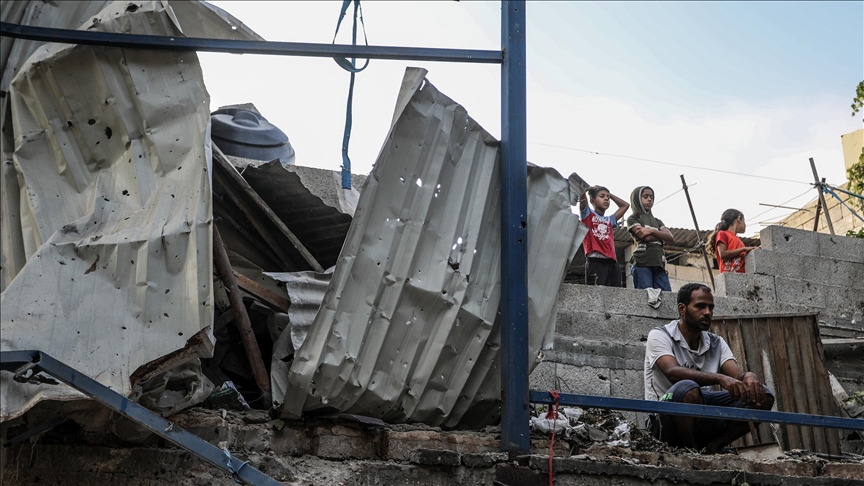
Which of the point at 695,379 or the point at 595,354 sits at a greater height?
the point at 595,354

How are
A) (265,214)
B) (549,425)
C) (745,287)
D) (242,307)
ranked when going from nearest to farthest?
(549,425) → (242,307) → (265,214) → (745,287)

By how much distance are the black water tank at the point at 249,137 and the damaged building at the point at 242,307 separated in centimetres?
155

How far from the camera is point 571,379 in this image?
635cm

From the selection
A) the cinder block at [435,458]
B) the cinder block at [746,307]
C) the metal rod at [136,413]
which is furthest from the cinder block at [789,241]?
the metal rod at [136,413]

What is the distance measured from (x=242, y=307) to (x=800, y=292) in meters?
5.38

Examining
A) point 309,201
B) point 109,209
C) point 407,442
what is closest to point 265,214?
point 309,201

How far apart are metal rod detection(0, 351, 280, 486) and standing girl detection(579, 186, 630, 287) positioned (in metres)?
5.01

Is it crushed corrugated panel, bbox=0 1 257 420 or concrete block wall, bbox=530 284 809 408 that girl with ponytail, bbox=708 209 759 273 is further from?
crushed corrugated panel, bbox=0 1 257 420

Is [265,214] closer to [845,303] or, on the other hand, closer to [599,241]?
[599,241]

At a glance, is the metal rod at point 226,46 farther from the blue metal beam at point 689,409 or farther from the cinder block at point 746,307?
the cinder block at point 746,307

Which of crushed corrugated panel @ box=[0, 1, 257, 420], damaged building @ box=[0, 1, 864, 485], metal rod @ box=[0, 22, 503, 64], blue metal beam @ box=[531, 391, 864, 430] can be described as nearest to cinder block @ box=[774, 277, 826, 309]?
damaged building @ box=[0, 1, 864, 485]

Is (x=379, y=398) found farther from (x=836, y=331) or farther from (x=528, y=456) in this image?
(x=836, y=331)

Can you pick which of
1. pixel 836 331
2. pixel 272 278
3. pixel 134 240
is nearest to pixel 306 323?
pixel 272 278

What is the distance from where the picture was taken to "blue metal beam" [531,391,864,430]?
400 centimetres
